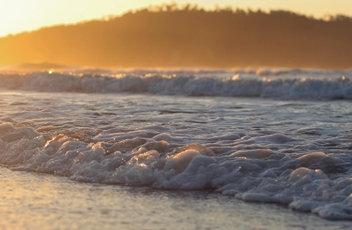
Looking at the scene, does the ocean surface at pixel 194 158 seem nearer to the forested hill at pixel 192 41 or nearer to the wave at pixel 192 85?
the wave at pixel 192 85

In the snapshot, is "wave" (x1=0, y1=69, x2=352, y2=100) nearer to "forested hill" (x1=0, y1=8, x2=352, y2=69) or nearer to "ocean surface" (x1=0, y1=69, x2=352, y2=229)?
"ocean surface" (x1=0, y1=69, x2=352, y2=229)

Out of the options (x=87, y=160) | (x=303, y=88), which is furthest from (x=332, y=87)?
(x=87, y=160)

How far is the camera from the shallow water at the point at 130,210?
422 centimetres

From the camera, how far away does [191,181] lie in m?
5.32

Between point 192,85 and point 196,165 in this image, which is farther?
point 192,85

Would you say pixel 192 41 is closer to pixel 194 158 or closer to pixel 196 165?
pixel 194 158

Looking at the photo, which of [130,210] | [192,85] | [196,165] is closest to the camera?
[130,210]

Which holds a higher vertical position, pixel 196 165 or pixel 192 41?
pixel 192 41

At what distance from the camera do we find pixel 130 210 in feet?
15.0

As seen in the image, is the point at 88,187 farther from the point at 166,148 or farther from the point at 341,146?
the point at 341,146

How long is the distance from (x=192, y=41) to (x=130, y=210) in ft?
188

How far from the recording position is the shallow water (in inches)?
166

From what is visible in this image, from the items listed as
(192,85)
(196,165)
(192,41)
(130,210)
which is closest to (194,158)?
(196,165)

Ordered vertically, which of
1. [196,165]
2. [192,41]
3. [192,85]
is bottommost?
[196,165]
